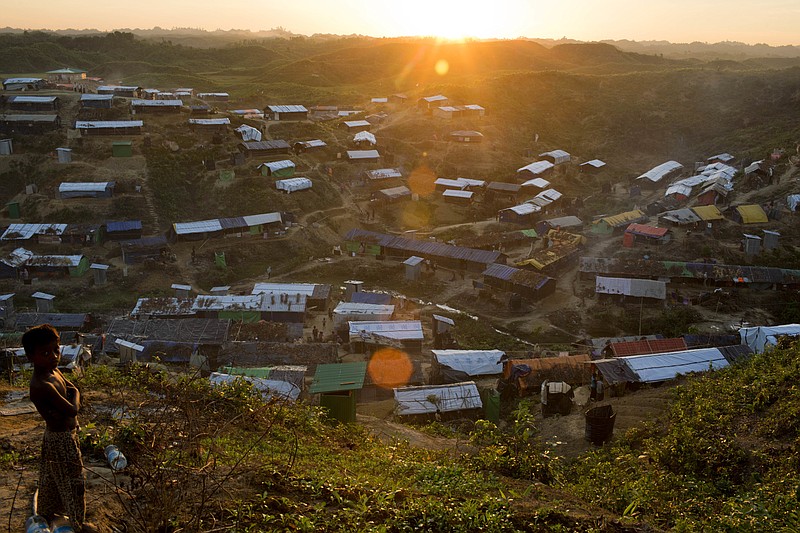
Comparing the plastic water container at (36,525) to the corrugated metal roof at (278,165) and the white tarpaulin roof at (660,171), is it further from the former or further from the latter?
the white tarpaulin roof at (660,171)

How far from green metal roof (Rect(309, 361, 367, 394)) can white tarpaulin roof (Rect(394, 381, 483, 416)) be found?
1.88 metres

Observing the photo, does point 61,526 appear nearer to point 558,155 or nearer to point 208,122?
point 208,122

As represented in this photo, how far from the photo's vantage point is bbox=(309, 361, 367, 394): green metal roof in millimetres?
22464

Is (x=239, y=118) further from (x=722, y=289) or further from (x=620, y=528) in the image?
(x=620, y=528)

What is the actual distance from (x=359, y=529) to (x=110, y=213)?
43187 millimetres

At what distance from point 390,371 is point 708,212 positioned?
98.8ft

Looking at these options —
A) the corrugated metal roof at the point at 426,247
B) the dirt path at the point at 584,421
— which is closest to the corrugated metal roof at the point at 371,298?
the corrugated metal roof at the point at 426,247

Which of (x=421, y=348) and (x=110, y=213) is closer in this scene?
(x=421, y=348)

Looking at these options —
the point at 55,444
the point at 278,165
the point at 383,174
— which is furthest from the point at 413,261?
the point at 55,444

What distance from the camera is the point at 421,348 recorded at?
29.6 meters

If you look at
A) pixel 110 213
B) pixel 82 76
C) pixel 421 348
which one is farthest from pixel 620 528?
pixel 82 76

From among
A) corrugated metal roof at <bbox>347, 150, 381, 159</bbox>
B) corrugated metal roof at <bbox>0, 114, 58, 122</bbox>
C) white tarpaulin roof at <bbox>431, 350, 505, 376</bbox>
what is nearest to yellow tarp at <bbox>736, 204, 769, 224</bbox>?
white tarpaulin roof at <bbox>431, 350, 505, 376</bbox>

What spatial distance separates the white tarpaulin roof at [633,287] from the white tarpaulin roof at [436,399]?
15.5m

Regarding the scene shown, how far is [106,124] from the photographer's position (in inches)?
1964
